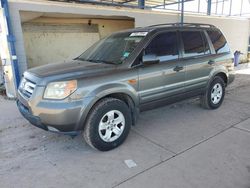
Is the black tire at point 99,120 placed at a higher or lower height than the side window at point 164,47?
lower

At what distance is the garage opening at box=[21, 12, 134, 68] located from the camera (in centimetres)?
816

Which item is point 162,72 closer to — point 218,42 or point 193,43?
point 193,43

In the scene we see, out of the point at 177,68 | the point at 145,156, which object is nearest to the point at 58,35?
the point at 177,68

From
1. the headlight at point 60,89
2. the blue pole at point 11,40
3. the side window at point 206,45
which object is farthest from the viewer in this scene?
the blue pole at point 11,40

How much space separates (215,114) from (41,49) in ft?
23.0

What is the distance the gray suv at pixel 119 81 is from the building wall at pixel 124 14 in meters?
2.75

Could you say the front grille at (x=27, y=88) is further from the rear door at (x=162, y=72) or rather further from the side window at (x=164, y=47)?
the side window at (x=164, y=47)

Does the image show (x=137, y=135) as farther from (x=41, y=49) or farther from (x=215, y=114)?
(x=41, y=49)

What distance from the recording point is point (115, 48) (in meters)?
3.74

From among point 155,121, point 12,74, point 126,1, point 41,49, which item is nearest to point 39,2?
point 12,74

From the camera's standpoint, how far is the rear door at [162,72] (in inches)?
135

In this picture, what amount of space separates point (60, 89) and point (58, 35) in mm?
6759

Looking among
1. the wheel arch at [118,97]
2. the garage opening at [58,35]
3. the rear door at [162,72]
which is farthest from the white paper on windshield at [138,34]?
the garage opening at [58,35]

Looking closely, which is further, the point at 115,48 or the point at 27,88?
the point at 115,48
